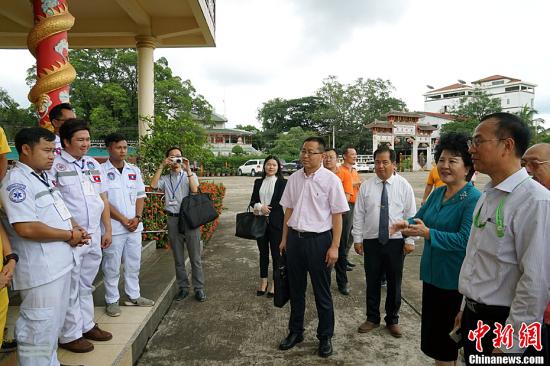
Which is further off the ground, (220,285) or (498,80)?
(498,80)

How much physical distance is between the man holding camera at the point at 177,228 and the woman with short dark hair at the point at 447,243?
2.41m

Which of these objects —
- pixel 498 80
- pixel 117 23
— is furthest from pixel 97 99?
pixel 498 80

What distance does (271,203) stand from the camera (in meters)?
3.98

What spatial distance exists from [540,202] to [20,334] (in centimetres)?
275

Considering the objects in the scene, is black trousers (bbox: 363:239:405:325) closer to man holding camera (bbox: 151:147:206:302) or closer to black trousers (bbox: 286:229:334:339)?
black trousers (bbox: 286:229:334:339)

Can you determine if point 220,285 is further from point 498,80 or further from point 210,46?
point 498,80

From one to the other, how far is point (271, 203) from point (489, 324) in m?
2.54

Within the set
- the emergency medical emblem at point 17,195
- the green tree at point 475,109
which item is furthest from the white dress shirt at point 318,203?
the green tree at point 475,109

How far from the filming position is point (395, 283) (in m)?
3.31

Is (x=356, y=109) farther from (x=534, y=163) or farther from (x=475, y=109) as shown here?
(x=534, y=163)

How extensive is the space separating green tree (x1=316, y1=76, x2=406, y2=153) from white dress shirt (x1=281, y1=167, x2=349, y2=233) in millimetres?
37741

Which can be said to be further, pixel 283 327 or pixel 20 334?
pixel 283 327

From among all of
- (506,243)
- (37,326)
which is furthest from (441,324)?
(37,326)

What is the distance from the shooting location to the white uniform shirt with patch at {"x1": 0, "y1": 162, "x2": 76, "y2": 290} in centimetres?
202
